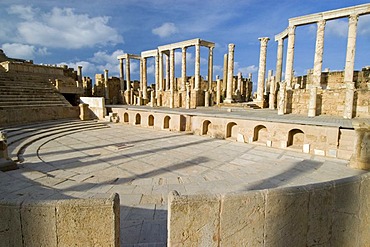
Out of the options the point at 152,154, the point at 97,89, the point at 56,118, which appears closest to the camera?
the point at 152,154

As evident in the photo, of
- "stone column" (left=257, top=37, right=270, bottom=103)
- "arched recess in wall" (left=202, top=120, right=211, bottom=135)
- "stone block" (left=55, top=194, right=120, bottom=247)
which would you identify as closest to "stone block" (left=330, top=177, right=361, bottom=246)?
"stone block" (left=55, top=194, right=120, bottom=247)

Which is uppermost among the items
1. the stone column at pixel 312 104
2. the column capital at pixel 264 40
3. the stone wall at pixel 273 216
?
the column capital at pixel 264 40

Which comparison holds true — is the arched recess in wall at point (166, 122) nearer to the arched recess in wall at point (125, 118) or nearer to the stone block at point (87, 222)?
the arched recess in wall at point (125, 118)

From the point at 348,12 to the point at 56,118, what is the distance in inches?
893

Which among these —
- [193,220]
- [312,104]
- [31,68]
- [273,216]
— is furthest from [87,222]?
[31,68]

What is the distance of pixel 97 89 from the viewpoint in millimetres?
28703

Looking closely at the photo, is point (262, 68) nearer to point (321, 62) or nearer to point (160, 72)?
point (321, 62)

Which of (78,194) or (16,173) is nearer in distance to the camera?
(78,194)

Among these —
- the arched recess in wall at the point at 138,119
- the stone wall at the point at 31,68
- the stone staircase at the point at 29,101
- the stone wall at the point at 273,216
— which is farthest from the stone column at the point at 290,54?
the stone wall at the point at 31,68

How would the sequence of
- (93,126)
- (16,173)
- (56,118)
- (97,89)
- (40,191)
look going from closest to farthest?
(40,191)
(16,173)
(93,126)
(56,118)
(97,89)

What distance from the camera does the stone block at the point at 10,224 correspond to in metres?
1.90

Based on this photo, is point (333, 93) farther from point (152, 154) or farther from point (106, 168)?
point (106, 168)

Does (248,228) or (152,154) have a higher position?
(248,228)

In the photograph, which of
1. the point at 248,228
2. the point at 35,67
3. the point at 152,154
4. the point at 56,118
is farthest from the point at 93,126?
the point at 248,228
